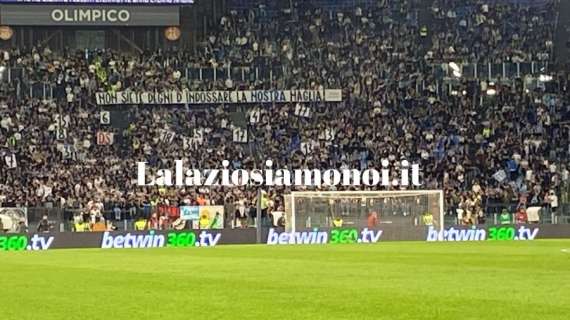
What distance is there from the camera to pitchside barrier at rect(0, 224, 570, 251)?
41438 millimetres

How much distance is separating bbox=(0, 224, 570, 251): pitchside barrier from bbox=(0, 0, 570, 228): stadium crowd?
1.52 m

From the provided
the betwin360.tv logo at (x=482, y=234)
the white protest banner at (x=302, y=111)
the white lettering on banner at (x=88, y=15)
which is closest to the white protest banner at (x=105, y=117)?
the white lettering on banner at (x=88, y=15)

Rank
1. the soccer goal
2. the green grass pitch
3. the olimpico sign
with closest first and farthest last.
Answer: the green grass pitch < the soccer goal < the olimpico sign

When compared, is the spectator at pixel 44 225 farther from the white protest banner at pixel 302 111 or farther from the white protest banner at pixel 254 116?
the white protest banner at pixel 302 111

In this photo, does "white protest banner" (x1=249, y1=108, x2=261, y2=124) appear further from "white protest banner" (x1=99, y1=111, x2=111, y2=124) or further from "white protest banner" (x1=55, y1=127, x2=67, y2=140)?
"white protest banner" (x1=55, y1=127, x2=67, y2=140)

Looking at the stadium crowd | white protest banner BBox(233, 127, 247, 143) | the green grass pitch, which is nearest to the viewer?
the green grass pitch

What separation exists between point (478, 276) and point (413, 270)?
256 centimetres

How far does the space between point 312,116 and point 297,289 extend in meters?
37.6

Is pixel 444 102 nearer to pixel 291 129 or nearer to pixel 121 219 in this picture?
pixel 291 129

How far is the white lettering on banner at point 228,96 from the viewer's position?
5309cm

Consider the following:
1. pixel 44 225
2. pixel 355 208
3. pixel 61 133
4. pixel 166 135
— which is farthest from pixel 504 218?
pixel 61 133

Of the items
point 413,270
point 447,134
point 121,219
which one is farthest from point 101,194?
point 413,270

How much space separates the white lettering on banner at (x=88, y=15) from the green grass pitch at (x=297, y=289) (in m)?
30.2

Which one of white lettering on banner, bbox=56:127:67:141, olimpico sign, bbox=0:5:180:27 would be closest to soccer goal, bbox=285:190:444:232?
white lettering on banner, bbox=56:127:67:141
